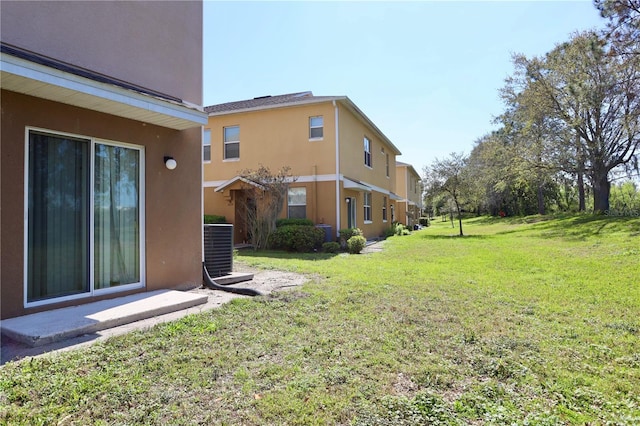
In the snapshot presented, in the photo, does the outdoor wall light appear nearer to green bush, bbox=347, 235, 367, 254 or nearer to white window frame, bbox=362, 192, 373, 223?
green bush, bbox=347, 235, 367, 254

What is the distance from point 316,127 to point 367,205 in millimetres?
6263

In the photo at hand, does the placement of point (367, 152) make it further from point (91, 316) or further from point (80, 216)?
point (91, 316)

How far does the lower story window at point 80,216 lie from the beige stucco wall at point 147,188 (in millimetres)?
138

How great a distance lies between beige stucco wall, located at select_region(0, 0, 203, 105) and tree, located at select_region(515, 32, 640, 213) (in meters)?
19.6

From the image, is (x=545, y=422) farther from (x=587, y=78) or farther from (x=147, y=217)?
(x=587, y=78)

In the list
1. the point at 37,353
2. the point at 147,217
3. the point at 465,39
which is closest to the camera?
the point at 37,353

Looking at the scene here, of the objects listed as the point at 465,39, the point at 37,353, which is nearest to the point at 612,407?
the point at 37,353

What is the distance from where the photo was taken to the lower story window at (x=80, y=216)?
4.52 meters

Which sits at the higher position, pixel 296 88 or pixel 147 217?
pixel 296 88

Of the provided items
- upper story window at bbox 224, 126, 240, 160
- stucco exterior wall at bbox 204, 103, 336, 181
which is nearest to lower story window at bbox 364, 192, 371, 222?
stucco exterior wall at bbox 204, 103, 336, 181

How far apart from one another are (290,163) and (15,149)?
1230 cm

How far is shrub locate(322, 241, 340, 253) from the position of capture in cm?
1384

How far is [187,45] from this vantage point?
6.82 meters

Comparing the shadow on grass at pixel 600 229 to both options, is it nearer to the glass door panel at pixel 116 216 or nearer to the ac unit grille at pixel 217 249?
the ac unit grille at pixel 217 249
